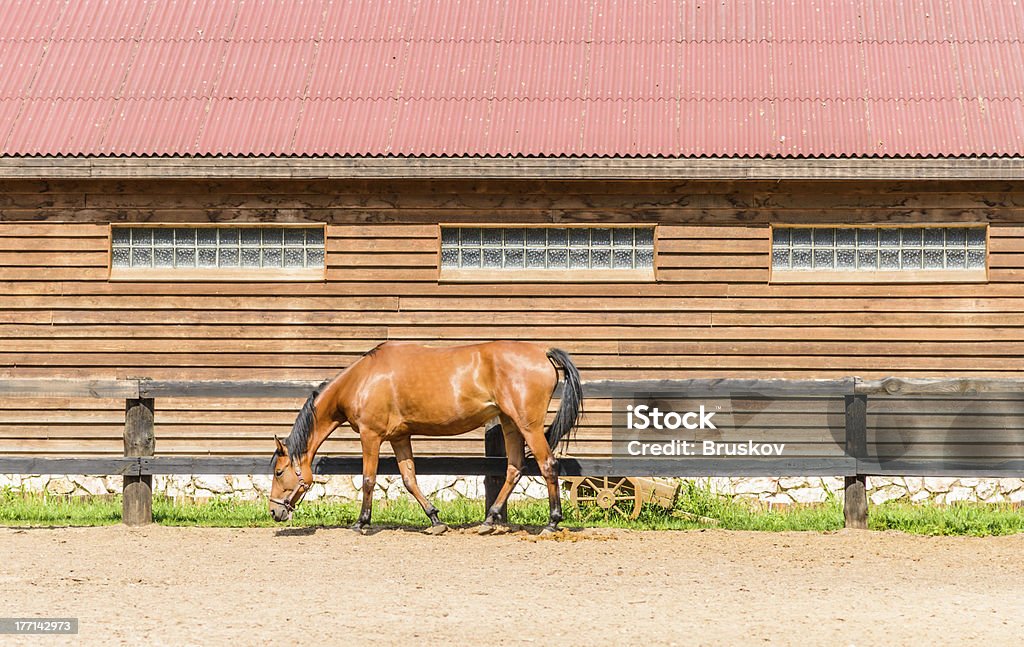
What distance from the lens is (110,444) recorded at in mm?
13469

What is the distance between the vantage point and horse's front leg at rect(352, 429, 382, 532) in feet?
34.8

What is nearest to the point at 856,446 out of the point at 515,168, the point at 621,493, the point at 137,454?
the point at 621,493

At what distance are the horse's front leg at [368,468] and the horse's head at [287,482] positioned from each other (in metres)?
0.47

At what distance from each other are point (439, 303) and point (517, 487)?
2.08 m

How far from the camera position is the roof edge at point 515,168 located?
12.8 meters

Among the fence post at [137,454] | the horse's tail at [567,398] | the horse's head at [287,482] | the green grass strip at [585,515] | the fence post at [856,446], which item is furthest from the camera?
the green grass strip at [585,515]

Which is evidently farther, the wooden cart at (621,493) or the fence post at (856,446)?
the wooden cart at (621,493)

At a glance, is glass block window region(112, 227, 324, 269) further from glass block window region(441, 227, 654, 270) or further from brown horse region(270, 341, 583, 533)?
brown horse region(270, 341, 583, 533)

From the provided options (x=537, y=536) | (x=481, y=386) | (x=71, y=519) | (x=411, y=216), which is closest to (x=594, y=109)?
(x=411, y=216)

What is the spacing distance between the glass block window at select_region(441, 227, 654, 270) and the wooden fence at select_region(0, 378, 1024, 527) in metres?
2.81

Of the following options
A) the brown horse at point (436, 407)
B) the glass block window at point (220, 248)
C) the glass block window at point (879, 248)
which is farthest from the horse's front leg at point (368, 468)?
the glass block window at point (879, 248)

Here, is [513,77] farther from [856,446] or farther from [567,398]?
[856,446]

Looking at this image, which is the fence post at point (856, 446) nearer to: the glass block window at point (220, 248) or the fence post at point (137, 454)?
the glass block window at point (220, 248)

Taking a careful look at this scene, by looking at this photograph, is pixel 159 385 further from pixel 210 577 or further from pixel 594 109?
pixel 594 109
